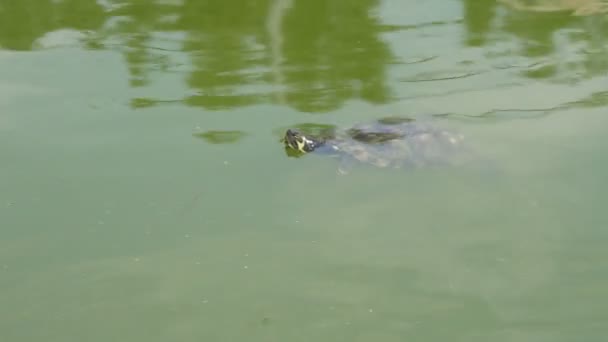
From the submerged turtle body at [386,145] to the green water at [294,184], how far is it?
0.08m

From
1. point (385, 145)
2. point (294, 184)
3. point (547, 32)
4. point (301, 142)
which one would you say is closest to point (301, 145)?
point (301, 142)

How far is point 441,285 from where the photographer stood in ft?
9.75

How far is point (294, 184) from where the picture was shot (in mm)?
3594

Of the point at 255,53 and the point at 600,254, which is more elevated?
the point at 255,53

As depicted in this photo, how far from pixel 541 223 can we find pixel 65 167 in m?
2.23

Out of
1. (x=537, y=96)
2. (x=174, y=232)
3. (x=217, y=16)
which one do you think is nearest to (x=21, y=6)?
(x=217, y=16)

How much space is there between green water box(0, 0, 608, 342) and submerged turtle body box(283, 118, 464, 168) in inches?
3.0

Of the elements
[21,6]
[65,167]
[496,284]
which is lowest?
[496,284]

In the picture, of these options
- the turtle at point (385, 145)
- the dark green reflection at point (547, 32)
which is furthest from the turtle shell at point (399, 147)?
the dark green reflection at point (547, 32)

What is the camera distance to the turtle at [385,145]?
12.2ft

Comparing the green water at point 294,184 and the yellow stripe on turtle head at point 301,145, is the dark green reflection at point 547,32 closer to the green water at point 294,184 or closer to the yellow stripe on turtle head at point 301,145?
the green water at point 294,184

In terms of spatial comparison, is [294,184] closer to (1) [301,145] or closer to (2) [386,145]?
(1) [301,145]

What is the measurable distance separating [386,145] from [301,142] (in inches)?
16.1

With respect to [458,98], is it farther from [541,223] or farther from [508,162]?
[541,223]
